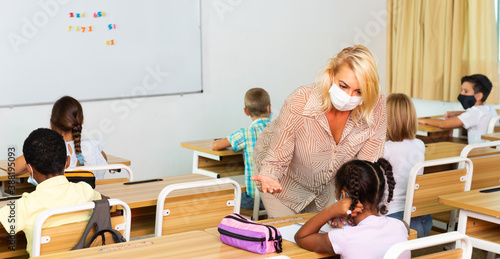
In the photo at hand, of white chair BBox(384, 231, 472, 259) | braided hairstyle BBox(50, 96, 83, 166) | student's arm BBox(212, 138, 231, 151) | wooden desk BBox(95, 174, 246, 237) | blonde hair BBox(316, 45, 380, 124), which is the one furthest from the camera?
student's arm BBox(212, 138, 231, 151)

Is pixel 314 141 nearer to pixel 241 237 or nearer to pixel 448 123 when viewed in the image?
pixel 241 237

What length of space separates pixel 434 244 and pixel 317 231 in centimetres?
46

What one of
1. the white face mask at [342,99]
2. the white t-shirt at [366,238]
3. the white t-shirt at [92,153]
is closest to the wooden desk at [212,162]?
the white t-shirt at [92,153]

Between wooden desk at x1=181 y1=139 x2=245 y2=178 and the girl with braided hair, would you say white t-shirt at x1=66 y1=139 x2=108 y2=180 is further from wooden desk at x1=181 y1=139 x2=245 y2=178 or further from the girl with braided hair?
the girl with braided hair

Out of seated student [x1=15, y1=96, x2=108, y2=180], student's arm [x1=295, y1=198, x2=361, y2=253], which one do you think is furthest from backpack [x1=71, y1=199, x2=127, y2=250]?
seated student [x1=15, y1=96, x2=108, y2=180]

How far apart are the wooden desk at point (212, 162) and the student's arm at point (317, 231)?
2.33m

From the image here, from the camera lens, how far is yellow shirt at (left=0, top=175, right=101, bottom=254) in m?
2.43

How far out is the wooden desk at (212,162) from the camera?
4599 millimetres

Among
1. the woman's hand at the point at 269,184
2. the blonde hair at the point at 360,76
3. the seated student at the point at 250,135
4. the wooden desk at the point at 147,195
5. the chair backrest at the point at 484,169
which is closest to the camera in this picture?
the blonde hair at the point at 360,76

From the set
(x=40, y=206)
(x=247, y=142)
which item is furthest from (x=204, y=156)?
(x=40, y=206)

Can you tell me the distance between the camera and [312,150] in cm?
262

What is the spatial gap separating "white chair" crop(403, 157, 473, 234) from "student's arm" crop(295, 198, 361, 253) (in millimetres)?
999

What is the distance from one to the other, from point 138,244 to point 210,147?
2.41 meters

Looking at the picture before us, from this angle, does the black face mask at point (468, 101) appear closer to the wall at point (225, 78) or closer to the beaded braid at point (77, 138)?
the wall at point (225, 78)
